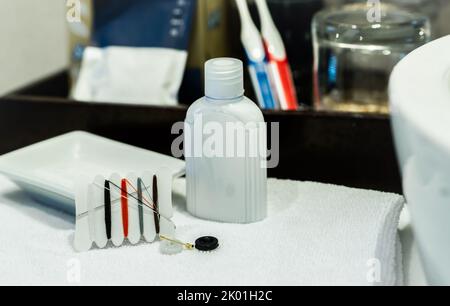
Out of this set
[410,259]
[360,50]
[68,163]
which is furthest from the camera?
[360,50]

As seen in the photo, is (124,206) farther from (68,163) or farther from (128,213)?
(68,163)

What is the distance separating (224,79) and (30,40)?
45cm

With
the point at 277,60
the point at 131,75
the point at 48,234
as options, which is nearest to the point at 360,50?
the point at 277,60

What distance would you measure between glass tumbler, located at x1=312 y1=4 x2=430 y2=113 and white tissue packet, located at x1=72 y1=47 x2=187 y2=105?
0.51 feet

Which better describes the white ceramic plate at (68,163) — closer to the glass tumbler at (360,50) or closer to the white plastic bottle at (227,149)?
the white plastic bottle at (227,149)

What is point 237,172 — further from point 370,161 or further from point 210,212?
point 370,161

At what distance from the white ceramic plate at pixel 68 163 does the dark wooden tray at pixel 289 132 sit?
5cm

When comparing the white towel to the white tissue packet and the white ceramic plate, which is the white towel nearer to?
the white ceramic plate

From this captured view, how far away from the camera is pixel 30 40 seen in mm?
941

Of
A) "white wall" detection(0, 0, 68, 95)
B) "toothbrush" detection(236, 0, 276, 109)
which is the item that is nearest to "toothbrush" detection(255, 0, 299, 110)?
"toothbrush" detection(236, 0, 276, 109)

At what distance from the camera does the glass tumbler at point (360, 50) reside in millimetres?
769

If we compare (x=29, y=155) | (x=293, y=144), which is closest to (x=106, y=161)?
(x=29, y=155)

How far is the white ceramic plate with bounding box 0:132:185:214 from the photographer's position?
0.61 metres

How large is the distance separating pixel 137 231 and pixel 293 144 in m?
0.20
